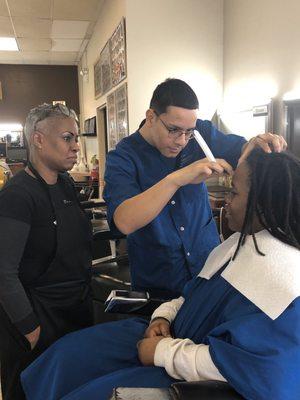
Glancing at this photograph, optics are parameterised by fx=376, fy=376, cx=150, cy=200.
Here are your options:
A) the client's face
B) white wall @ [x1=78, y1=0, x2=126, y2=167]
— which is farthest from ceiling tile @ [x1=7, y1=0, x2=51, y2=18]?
the client's face

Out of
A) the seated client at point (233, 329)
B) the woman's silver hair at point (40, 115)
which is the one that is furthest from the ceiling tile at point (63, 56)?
the seated client at point (233, 329)

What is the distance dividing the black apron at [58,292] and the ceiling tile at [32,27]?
13.5 feet

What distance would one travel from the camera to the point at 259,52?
9.77 feet

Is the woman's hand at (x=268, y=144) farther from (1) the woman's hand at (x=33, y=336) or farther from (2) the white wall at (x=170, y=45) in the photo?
(2) the white wall at (x=170, y=45)

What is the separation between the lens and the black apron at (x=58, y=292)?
1442 mm

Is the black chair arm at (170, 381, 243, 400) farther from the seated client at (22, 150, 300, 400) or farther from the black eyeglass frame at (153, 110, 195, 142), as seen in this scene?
the black eyeglass frame at (153, 110, 195, 142)

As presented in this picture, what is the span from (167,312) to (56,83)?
24.8 ft

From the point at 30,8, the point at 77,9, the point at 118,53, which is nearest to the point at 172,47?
the point at 118,53

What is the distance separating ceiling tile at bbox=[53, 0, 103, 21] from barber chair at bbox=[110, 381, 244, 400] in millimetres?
4469

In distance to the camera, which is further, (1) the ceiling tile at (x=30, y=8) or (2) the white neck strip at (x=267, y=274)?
(1) the ceiling tile at (x=30, y=8)

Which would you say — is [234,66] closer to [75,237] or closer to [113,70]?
[113,70]

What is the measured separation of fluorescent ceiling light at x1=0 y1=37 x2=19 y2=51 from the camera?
5.85 m

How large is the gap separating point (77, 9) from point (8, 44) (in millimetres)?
2070

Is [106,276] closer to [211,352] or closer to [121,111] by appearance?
[211,352]
